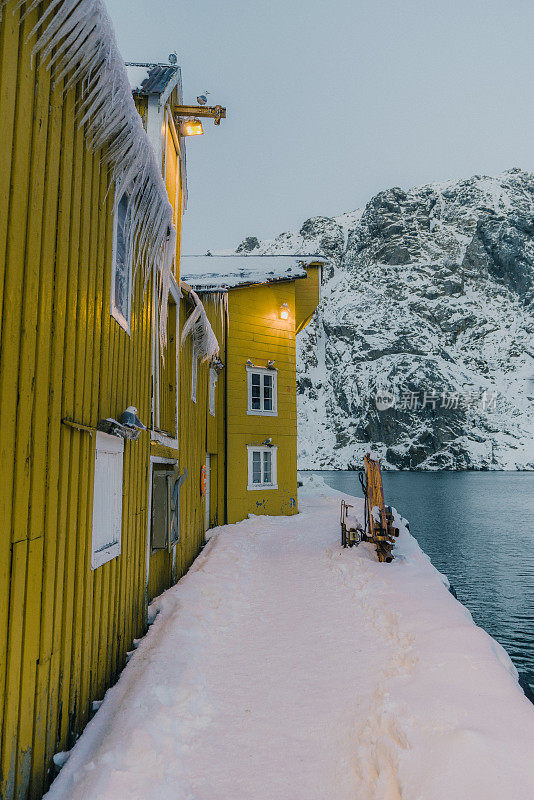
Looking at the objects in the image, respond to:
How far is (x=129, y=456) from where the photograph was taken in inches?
216

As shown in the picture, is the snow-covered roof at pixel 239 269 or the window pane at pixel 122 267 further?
the snow-covered roof at pixel 239 269

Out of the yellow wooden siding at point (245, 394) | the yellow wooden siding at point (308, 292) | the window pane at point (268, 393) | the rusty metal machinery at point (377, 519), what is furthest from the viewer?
the yellow wooden siding at point (308, 292)

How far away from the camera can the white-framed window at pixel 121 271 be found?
478 cm

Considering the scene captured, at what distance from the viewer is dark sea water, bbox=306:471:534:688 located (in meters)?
12.4

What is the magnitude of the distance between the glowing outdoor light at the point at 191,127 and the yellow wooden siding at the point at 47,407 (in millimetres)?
6002

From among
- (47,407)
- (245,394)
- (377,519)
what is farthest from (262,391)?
(47,407)

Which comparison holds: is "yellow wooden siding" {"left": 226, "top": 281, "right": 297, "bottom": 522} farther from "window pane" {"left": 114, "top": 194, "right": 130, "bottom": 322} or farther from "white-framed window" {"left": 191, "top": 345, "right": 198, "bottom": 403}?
"window pane" {"left": 114, "top": 194, "right": 130, "bottom": 322}

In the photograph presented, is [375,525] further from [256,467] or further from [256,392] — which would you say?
[256,392]

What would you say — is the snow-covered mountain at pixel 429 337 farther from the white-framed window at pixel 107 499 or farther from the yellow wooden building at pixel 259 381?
the white-framed window at pixel 107 499

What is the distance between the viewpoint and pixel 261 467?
16906 mm

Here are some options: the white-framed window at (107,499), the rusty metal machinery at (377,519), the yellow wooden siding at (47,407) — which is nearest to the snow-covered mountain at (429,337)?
the rusty metal machinery at (377,519)

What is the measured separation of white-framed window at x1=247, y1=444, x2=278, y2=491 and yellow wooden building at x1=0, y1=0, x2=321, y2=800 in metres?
8.94

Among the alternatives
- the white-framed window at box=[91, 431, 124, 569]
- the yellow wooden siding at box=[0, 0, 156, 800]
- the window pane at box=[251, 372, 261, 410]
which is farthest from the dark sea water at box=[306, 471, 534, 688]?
the yellow wooden siding at box=[0, 0, 156, 800]

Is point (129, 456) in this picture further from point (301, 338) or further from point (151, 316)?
point (301, 338)
